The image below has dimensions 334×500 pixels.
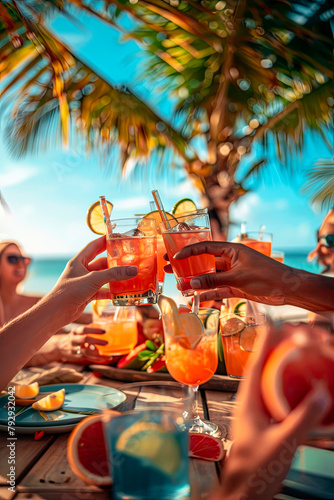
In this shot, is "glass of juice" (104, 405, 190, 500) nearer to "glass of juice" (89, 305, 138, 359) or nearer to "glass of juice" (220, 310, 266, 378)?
"glass of juice" (220, 310, 266, 378)

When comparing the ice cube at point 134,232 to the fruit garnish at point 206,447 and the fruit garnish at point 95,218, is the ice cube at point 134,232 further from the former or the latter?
the fruit garnish at point 206,447

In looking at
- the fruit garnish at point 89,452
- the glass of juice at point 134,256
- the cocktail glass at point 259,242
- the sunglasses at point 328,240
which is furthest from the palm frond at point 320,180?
the fruit garnish at point 89,452

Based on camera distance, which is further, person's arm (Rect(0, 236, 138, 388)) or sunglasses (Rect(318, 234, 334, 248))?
sunglasses (Rect(318, 234, 334, 248))

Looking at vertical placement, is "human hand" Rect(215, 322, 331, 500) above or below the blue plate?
above

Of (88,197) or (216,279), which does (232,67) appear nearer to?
(216,279)

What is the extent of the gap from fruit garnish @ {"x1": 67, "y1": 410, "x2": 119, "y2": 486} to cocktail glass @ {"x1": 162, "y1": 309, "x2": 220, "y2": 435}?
46cm

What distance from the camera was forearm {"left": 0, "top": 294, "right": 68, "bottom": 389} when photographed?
1370 mm

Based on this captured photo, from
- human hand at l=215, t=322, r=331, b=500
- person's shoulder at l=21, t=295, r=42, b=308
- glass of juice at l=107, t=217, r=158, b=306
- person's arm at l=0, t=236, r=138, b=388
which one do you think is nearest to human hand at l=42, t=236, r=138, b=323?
person's arm at l=0, t=236, r=138, b=388

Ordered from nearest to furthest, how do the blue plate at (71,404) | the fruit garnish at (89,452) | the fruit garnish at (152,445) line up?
the fruit garnish at (152,445)
the fruit garnish at (89,452)
the blue plate at (71,404)

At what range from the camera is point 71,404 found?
155 centimetres

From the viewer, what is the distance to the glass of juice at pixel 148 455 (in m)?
0.74

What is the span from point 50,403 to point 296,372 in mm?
1091

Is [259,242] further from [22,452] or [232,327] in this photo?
[22,452]

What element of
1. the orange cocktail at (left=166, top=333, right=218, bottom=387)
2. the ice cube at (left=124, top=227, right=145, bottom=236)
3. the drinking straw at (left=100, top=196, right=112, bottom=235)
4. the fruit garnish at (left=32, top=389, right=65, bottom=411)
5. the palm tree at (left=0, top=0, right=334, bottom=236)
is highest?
the palm tree at (left=0, top=0, right=334, bottom=236)
